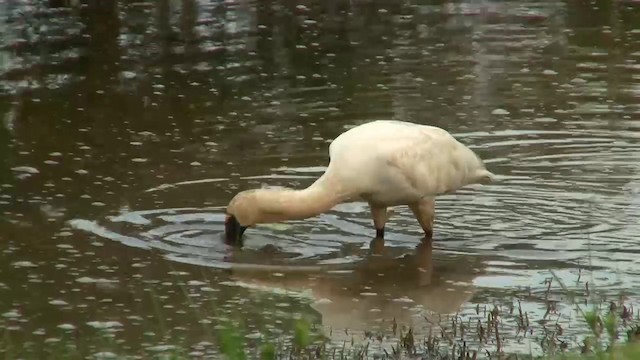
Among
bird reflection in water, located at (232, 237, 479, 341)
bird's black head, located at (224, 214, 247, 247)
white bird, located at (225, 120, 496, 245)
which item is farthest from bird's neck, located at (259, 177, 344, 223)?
bird reflection in water, located at (232, 237, 479, 341)

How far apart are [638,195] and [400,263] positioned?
1936mm

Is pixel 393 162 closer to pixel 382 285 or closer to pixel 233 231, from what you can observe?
pixel 382 285

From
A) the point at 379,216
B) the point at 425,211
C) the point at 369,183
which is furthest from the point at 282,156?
the point at 369,183

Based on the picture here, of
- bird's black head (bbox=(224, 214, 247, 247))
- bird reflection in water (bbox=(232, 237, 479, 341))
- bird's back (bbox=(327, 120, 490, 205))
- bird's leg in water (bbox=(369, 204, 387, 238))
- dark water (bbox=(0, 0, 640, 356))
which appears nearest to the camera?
bird reflection in water (bbox=(232, 237, 479, 341))

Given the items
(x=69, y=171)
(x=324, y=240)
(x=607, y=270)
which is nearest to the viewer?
(x=607, y=270)

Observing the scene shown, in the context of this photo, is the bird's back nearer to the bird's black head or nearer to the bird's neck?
the bird's neck

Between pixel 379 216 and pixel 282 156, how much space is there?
6.44 feet

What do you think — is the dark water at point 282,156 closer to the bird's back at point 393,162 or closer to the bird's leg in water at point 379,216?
the bird's leg in water at point 379,216

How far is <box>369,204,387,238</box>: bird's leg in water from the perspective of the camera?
8.34 metres

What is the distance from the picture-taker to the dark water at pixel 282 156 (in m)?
7.45

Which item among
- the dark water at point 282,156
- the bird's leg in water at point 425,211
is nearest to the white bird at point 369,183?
the bird's leg in water at point 425,211

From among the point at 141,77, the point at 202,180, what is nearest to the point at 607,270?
the point at 202,180

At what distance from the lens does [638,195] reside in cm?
923

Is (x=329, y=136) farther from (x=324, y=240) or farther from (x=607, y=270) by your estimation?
(x=607, y=270)
